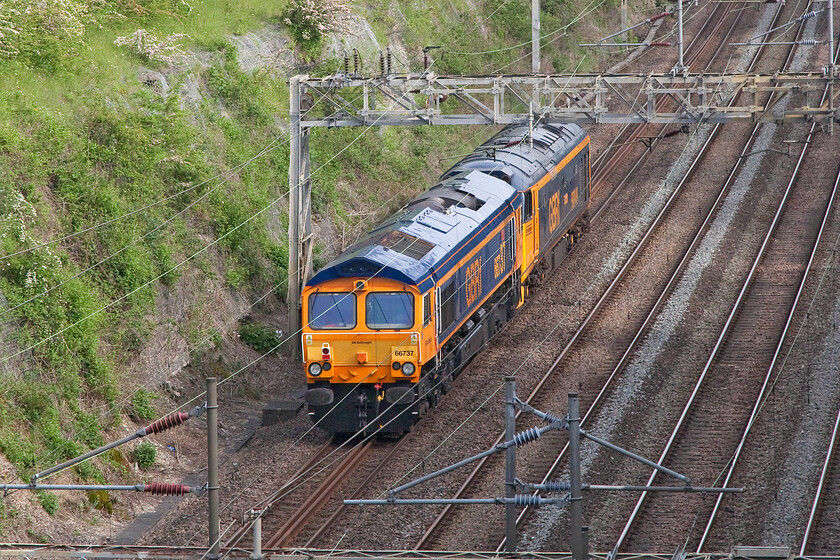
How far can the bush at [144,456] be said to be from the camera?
69.2ft

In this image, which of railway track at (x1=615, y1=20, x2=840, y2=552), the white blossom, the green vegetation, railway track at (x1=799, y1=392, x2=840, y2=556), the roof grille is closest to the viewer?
railway track at (x1=799, y1=392, x2=840, y2=556)

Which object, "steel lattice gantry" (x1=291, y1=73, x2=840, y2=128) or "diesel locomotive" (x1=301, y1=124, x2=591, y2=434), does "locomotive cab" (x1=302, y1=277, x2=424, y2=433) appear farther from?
"steel lattice gantry" (x1=291, y1=73, x2=840, y2=128)

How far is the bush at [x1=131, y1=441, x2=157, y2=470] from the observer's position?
21.1m

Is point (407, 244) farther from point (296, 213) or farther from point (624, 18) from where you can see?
point (624, 18)

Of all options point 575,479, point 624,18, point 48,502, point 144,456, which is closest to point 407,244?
point 144,456

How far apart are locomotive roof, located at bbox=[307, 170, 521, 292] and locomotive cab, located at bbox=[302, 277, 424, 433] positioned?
0.26 metres

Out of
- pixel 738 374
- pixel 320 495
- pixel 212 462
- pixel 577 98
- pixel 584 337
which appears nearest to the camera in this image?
pixel 212 462

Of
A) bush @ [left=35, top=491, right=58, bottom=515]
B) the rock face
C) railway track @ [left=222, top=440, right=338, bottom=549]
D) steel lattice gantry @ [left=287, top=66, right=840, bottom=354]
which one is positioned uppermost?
the rock face

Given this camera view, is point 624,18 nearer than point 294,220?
No

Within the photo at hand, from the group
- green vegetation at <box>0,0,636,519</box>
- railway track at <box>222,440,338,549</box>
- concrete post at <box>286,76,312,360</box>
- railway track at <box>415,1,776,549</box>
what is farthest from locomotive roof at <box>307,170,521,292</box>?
green vegetation at <box>0,0,636,519</box>

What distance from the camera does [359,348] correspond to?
69.6 feet

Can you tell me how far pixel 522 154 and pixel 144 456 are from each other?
40.6 ft

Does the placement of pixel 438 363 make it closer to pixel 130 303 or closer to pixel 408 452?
pixel 408 452

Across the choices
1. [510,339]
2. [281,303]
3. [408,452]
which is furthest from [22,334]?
[510,339]
